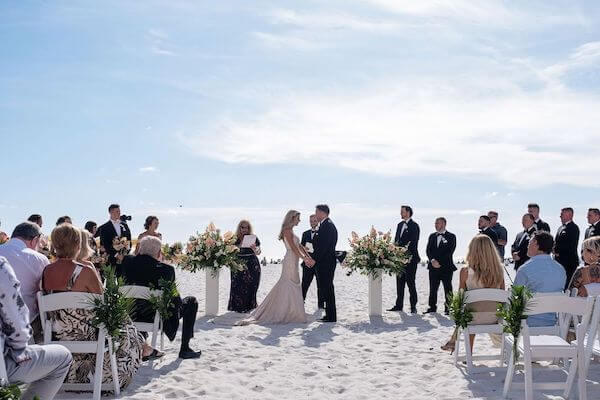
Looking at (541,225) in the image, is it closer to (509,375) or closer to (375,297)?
(375,297)

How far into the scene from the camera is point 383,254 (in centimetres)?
1507

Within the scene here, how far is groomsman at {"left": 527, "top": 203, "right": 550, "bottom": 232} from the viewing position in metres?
14.6

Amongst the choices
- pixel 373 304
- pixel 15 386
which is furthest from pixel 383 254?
pixel 15 386

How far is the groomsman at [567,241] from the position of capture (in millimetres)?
14211

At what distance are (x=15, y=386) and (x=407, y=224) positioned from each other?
12550 mm

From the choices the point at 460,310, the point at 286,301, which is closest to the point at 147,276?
the point at 460,310

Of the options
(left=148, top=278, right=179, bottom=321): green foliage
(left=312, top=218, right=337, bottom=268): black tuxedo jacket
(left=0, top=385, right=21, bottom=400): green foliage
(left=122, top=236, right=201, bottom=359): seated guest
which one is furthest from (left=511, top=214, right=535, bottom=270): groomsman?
(left=0, top=385, right=21, bottom=400): green foliage

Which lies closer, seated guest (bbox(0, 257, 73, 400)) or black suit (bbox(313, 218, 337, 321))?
seated guest (bbox(0, 257, 73, 400))

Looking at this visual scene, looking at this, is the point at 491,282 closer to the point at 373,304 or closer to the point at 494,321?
the point at 494,321

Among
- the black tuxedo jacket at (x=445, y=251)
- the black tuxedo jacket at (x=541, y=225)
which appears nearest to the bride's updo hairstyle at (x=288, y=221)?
the black tuxedo jacket at (x=445, y=251)

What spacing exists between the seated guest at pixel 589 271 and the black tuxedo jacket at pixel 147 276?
5324 millimetres

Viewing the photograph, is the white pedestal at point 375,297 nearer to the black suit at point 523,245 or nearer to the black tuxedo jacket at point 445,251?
the black tuxedo jacket at point 445,251

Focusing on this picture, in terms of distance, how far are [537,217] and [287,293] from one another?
225 inches

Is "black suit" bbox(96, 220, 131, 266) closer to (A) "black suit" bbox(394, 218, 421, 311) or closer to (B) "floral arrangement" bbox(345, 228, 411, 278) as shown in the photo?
(B) "floral arrangement" bbox(345, 228, 411, 278)
